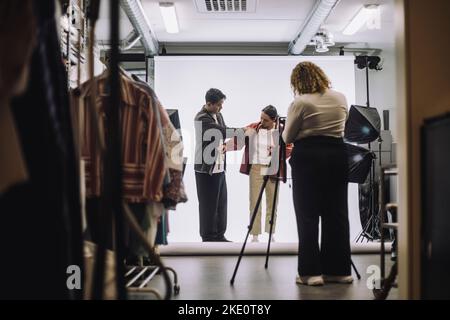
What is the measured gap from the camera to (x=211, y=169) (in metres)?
5.20

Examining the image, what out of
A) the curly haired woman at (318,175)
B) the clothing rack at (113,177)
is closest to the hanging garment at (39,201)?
the clothing rack at (113,177)

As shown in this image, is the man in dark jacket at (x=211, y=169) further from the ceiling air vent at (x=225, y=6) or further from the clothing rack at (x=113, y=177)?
the clothing rack at (x=113, y=177)

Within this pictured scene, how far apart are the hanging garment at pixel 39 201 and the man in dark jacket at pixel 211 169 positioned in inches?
159

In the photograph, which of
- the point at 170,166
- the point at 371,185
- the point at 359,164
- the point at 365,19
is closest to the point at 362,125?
the point at 359,164

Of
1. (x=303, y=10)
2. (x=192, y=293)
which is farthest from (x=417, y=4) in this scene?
(x=303, y=10)

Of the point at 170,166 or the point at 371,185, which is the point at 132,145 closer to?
the point at 170,166

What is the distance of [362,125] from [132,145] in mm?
3914

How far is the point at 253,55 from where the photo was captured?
7336mm

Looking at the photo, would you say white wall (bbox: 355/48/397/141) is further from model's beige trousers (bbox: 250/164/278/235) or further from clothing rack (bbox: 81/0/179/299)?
clothing rack (bbox: 81/0/179/299)

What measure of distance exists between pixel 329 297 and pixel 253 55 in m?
5.21

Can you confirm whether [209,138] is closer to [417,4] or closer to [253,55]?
[253,55]

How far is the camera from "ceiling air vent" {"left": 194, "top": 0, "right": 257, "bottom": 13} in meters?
5.78

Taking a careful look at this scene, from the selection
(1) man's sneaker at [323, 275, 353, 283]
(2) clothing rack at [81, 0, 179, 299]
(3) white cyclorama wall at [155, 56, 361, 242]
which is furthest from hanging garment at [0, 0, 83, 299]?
(3) white cyclorama wall at [155, 56, 361, 242]

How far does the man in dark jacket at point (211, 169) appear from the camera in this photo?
5.23 meters
